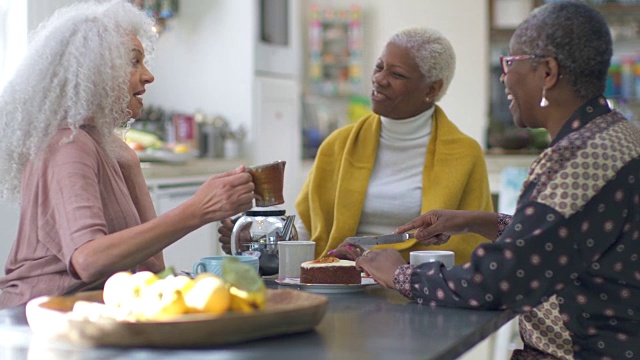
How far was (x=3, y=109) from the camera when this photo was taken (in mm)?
1955

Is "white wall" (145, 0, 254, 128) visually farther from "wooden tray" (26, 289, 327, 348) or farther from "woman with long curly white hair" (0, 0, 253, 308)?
"wooden tray" (26, 289, 327, 348)

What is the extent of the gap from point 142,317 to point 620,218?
86 centimetres

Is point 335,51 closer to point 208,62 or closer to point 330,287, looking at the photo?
point 208,62

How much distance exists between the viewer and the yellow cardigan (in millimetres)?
2761

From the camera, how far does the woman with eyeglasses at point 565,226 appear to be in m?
1.61

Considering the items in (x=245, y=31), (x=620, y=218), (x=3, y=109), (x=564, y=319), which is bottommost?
(x=564, y=319)

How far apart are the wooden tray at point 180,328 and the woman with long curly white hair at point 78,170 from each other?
1.17ft

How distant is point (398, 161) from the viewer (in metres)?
2.91

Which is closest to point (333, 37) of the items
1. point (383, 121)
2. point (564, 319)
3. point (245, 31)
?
point (245, 31)

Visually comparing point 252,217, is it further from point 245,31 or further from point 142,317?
point 245,31

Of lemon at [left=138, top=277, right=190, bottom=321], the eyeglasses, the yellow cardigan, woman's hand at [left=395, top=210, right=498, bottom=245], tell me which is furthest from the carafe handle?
lemon at [left=138, top=277, right=190, bottom=321]

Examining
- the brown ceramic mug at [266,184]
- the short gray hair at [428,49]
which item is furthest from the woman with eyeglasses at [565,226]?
the short gray hair at [428,49]

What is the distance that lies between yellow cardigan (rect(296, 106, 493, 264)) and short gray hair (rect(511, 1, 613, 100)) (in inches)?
39.2

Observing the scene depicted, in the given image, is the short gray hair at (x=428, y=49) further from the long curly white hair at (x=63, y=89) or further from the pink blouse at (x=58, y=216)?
the pink blouse at (x=58, y=216)
